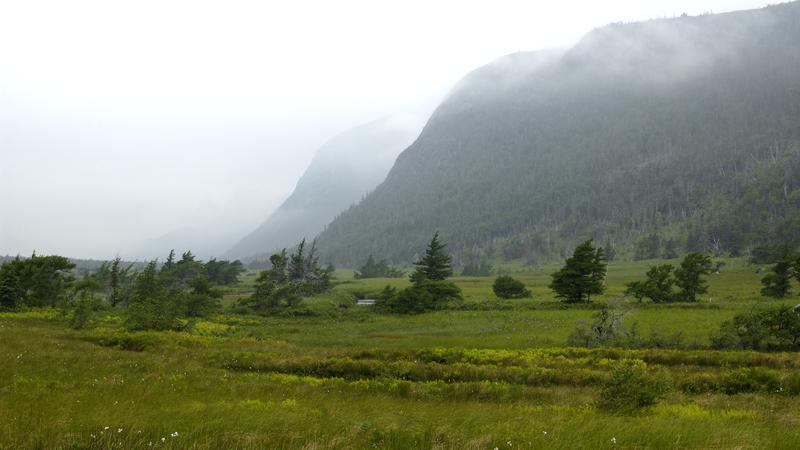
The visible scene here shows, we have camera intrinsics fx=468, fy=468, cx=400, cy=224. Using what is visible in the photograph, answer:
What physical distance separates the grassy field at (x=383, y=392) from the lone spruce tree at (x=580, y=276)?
42.0 ft

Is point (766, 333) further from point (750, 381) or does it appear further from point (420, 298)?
point (420, 298)

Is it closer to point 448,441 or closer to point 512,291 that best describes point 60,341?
point 448,441

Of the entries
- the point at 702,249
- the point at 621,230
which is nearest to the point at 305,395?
the point at 702,249

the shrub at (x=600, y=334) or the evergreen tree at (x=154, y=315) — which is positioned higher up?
the evergreen tree at (x=154, y=315)

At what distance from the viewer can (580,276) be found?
56.3 m

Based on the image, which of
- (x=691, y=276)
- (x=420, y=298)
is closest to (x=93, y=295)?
(x=420, y=298)

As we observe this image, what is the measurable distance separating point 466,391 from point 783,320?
22.3 meters

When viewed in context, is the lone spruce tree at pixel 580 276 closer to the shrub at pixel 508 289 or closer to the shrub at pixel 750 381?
the shrub at pixel 508 289

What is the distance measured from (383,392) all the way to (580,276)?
44876 millimetres

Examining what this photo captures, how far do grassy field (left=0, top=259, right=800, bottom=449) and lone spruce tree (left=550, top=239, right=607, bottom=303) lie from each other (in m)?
12.8

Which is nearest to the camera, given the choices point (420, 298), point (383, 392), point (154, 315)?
point (383, 392)

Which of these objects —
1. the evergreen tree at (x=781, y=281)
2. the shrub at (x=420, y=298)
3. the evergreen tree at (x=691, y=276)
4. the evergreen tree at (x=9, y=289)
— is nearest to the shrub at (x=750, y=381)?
the evergreen tree at (x=691, y=276)

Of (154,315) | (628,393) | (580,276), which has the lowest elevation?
(628,393)

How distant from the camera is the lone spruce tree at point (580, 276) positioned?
182 ft
